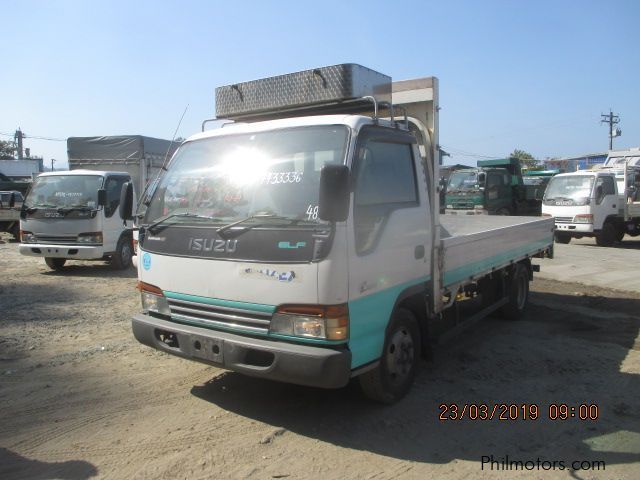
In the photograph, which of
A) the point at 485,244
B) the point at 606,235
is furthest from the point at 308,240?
the point at 606,235

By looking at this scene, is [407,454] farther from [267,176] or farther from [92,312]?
[92,312]

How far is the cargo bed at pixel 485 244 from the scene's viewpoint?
503cm

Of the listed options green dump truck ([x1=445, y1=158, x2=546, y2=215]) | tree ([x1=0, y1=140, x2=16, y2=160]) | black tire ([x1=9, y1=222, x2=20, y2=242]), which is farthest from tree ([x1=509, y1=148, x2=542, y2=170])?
tree ([x1=0, y1=140, x2=16, y2=160])

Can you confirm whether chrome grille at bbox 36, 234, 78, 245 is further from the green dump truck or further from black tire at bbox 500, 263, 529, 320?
the green dump truck

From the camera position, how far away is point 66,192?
10.5 metres

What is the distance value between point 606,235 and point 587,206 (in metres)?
1.40

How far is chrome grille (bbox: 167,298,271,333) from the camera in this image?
12.0 ft

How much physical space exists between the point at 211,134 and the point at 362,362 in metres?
2.30

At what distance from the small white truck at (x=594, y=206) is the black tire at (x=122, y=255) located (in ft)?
39.7

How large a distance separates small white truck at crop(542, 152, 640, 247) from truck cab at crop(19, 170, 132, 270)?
1256 cm

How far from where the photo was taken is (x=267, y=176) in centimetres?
391

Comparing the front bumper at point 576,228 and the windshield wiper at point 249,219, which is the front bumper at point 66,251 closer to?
the windshield wiper at point 249,219

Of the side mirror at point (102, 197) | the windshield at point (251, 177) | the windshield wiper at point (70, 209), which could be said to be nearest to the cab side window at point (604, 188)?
the side mirror at point (102, 197)

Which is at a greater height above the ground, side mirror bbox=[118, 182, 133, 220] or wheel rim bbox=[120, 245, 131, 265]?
side mirror bbox=[118, 182, 133, 220]
